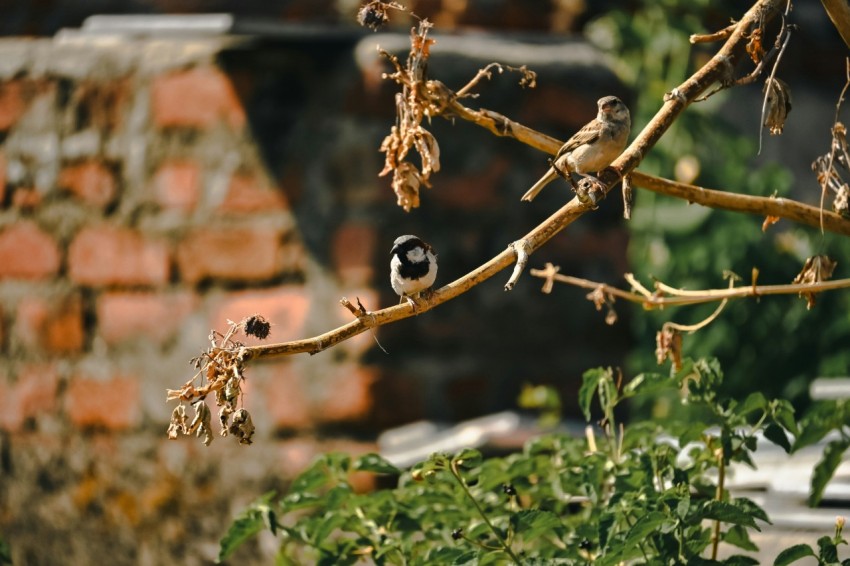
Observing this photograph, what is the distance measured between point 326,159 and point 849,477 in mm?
1464

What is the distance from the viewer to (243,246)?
309 centimetres

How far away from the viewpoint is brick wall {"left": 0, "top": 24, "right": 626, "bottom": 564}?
3027 mm

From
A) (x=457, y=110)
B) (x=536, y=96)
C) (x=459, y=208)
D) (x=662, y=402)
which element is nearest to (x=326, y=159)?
(x=459, y=208)

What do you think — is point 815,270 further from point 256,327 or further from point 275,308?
point 275,308

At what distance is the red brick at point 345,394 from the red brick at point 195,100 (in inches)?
24.2

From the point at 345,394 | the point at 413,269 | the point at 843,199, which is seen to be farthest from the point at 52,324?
the point at 843,199

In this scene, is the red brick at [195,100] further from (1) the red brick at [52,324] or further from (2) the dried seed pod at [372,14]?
(2) the dried seed pod at [372,14]

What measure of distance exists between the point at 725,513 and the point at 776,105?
0.43 metres

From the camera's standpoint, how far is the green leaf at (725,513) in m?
1.42

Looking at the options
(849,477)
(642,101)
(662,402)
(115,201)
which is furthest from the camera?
(642,101)

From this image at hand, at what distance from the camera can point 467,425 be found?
297 centimetres

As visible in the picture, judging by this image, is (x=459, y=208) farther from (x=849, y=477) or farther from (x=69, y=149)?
(x=849, y=477)

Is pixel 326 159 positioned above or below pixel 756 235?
above

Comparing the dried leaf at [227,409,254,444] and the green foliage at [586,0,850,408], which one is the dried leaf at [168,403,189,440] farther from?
the green foliage at [586,0,850,408]
